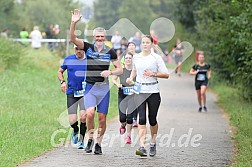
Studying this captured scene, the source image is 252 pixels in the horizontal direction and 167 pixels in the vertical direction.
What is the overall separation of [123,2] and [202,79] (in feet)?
284

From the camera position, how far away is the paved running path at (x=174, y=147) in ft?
39.3

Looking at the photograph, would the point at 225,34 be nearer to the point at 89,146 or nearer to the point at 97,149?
the point at 89,146

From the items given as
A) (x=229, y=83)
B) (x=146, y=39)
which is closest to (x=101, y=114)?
(x=146, y=39)

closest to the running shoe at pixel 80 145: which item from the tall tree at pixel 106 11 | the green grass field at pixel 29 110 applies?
the green grass field at pixel 29 110

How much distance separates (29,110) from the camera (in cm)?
1892

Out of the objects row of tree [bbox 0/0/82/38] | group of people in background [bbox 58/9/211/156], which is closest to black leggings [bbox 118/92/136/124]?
group of people in background [bbox 58/9/211/156]

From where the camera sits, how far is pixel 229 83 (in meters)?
26.5

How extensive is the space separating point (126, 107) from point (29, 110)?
14.4 feet

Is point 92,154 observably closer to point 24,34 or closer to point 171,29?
point 171,29

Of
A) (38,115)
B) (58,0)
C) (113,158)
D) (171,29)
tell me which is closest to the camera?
(113,158)

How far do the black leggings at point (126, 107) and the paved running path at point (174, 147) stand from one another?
0.46 m

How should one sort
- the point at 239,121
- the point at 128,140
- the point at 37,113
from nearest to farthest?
the point at 128,140 < the point at 239,121 < the point at 37,113

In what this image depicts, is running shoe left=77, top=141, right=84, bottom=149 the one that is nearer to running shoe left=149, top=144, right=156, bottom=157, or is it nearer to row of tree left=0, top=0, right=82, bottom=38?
running shoe left=149, top=144, right=156, bottom=157

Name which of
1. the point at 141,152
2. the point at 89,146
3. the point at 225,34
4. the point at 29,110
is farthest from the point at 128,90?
the point at 225,34
